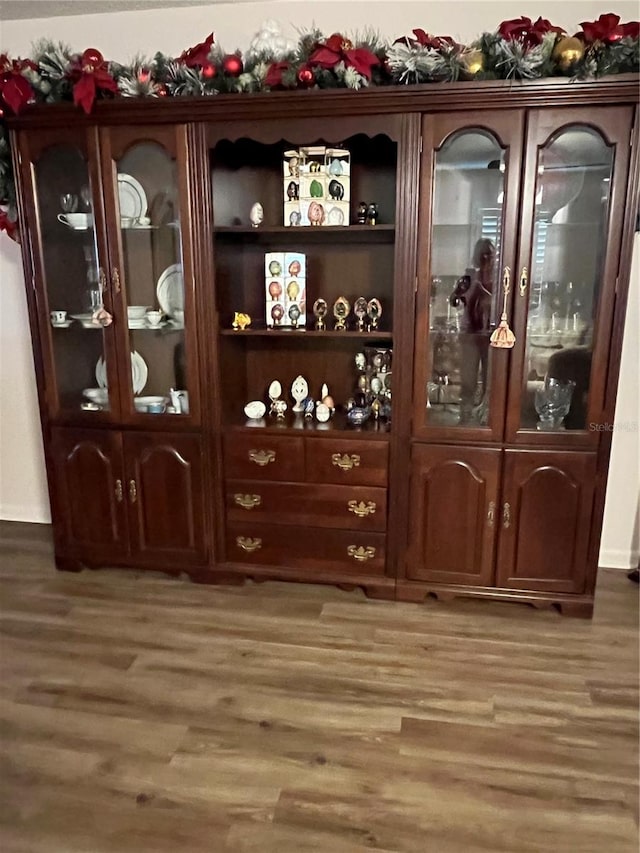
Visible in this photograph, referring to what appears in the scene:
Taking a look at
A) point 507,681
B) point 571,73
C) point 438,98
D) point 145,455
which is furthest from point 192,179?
point 507,681

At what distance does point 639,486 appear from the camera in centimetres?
288

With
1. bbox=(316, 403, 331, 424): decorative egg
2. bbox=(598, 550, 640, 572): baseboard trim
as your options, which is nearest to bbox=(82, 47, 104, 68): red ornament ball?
bbox=(316, 403, 331, 424): decorative egg

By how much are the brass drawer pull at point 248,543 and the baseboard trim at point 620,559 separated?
158cm

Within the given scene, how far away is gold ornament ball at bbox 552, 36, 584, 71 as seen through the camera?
2.01 meters

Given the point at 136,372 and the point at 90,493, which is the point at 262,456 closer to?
the point at 136,372

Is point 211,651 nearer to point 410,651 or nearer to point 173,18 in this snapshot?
point 410,651

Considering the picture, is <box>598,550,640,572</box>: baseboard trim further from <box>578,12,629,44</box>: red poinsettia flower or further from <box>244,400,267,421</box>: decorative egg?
<box>578,12,629,44</box>: red poinsettia flower

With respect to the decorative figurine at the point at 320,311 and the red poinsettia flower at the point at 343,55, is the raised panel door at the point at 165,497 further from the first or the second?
the red poinsettia flower at the point at 343,55

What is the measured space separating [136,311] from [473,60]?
1523mm

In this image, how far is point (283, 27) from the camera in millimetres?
2684

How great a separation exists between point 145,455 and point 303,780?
1.44 m

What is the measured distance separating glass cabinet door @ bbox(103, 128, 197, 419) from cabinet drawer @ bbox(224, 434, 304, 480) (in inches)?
9.4

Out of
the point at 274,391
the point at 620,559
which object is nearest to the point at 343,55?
the point at 274,391

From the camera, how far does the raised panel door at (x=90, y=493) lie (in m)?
2.73
